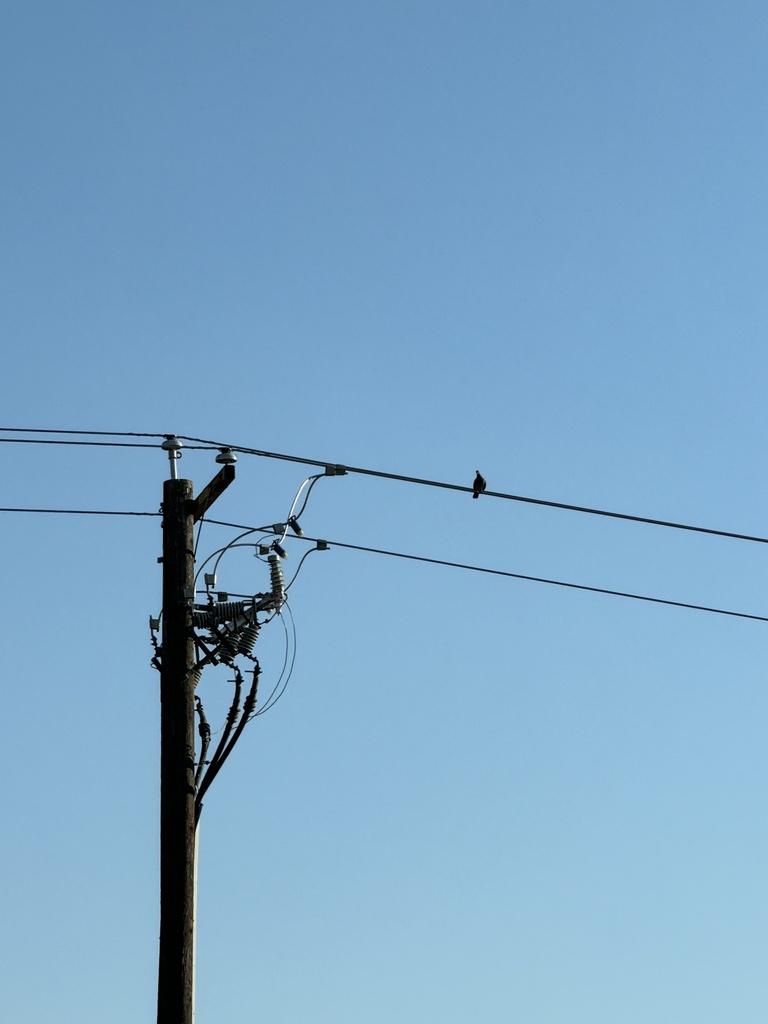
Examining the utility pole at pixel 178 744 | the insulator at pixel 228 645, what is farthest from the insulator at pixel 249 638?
the utility pole at pixel 178 744

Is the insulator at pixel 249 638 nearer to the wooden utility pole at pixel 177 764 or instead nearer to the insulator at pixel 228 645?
the insulator at pixel 228 645

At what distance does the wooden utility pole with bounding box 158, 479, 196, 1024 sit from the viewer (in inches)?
536

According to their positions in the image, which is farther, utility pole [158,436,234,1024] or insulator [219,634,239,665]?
insulator [219,634,239,665]

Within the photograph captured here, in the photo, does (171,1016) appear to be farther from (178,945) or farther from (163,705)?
(163,705)

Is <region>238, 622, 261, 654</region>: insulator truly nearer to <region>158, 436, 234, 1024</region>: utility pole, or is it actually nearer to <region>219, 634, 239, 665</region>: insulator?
<region>219, 634, 239, 665</region>: insulator

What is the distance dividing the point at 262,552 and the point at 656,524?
13.8 ft

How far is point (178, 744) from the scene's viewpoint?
Answer: 1410 centimetres

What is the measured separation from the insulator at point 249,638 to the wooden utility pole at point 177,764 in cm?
40

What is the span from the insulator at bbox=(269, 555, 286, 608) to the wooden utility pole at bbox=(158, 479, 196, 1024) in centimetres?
65

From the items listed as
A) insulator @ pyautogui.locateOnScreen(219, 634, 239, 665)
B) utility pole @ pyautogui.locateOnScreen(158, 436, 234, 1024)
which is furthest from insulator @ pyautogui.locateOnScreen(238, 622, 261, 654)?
utility pole @ pyautogui.locateOnScreen(158, 436, 234, 1024)

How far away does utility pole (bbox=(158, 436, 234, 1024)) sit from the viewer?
44.7 ft

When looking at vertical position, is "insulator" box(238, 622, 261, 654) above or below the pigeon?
below

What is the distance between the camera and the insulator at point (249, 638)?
14.6 metres

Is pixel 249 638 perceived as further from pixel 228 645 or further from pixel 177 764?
pixel 177 764
